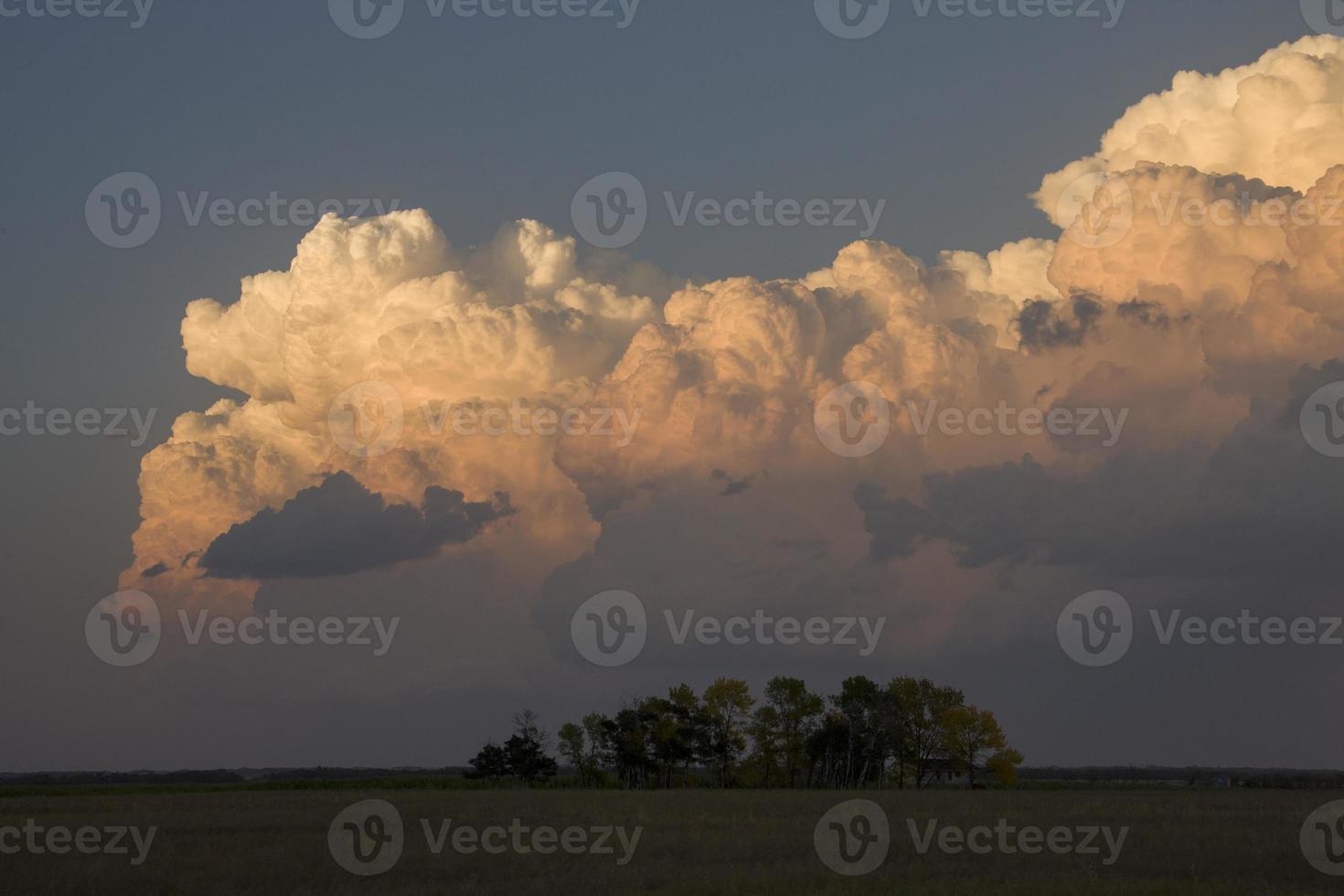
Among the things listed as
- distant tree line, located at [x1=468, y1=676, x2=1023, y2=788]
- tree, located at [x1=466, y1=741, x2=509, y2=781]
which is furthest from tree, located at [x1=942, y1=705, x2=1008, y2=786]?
tree, located at [x1=466, y1=741, x2=509, y2=781]

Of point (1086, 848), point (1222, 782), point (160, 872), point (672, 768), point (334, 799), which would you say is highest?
point (160, 872)

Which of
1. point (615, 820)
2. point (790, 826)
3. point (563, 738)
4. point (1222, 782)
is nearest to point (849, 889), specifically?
point (790, 826)

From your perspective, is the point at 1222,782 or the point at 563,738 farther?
the point at 1222,782

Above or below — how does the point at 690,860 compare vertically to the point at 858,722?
above

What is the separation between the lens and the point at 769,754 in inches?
5714

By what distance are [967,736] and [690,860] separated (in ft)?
367

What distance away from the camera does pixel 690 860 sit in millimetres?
42906

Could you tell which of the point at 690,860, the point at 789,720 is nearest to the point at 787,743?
the point at 789,720

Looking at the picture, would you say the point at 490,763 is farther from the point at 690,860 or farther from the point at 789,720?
the point at 690,860

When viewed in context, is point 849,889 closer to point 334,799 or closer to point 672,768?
point 334,799

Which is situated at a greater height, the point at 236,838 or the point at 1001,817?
the point at 236,838

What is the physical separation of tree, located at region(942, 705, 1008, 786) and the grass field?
7786cm

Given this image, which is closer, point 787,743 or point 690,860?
point 690,860

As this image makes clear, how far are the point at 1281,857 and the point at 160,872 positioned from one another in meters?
37.8
